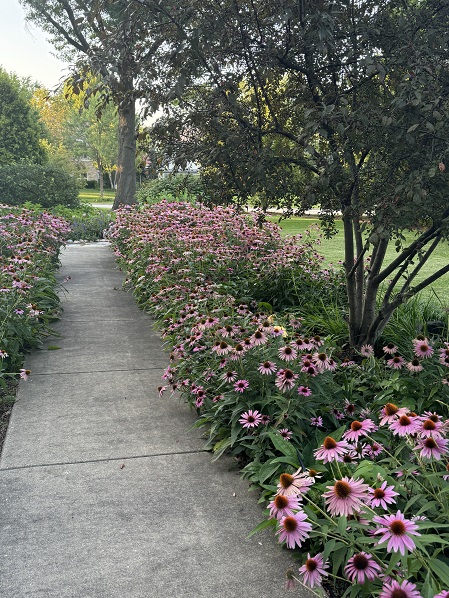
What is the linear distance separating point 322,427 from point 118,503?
3.95 feet

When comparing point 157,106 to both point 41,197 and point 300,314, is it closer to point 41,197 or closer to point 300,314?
point 300,314

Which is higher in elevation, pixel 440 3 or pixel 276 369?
pixel 440 3

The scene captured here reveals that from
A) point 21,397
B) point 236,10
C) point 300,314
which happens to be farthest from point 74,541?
point 300,314

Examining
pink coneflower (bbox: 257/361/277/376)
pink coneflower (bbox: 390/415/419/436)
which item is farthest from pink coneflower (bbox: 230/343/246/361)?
pink coneflower (bbox: 390/415/419/436)

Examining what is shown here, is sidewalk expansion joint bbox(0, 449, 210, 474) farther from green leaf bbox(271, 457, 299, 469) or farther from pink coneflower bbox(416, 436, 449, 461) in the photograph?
pink coneflower bbox(416, 436, 449, 461)

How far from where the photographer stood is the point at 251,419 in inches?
123

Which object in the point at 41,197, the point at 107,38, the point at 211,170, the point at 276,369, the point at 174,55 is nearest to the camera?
the point at 276,369

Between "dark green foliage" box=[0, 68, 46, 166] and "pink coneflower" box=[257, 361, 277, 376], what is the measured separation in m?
19.4

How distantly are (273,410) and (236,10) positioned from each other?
2539 mm

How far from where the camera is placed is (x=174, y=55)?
362 centimetres

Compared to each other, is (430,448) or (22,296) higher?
(430,448)

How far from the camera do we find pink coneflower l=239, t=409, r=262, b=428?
10.2 ft

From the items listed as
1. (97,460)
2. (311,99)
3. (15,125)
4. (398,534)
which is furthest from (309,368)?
(15,125)

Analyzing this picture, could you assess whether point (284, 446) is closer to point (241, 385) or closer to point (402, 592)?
point (241, 385)
